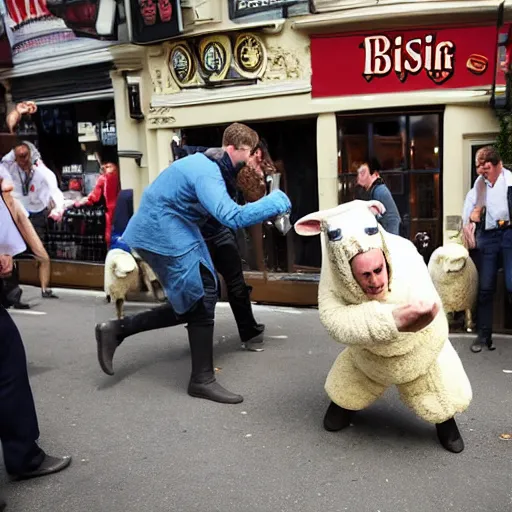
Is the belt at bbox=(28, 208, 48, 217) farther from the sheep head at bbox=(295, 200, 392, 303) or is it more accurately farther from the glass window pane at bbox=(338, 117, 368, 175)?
the sheep head at bbox=(295, 200, 392, 303)

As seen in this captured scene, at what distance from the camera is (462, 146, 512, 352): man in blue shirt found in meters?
5.41

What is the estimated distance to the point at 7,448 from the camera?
321cm

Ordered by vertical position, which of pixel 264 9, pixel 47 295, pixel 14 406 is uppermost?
pixel 264 9

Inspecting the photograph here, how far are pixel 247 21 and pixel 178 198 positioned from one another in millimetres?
3933

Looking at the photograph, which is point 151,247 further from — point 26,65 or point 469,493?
point 26,65

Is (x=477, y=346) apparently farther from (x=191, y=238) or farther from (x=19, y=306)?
(x=19, y=306)

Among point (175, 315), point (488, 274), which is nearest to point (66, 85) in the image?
point (175, 315)

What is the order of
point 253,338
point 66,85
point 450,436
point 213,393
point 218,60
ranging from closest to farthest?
1. point 450,436
2. point 213,393
3. point 253,338
4. point 218,60
5. point 66,85

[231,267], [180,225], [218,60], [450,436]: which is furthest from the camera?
[218,60]

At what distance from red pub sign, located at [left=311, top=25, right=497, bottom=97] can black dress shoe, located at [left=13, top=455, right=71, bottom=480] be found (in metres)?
5.05

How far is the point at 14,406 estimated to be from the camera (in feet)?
10.4

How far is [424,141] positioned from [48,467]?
532cm

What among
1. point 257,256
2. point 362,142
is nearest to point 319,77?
point 362,142

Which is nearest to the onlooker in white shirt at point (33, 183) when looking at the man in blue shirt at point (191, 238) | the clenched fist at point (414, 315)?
the man in blue shirt at point (191, 238)
